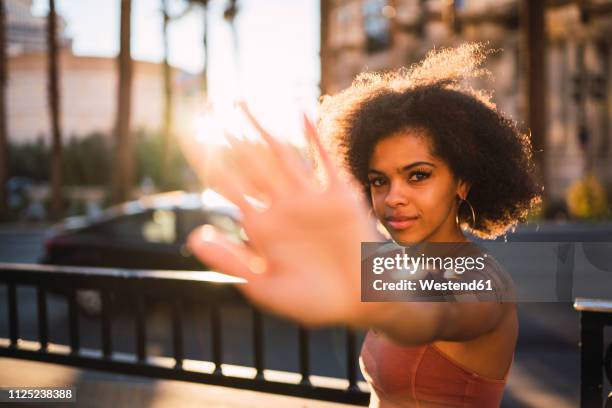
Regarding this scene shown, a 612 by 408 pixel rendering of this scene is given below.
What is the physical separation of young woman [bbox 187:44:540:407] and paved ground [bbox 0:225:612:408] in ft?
5.94

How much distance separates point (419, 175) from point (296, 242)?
0.67 m

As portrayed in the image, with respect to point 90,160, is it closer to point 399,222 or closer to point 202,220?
point 202,220

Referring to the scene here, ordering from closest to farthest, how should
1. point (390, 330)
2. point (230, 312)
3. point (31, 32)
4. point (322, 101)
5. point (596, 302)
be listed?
point (390, 330) → point (322, 101) → point (596, 302) → point (230, 312) → point (31, 32)

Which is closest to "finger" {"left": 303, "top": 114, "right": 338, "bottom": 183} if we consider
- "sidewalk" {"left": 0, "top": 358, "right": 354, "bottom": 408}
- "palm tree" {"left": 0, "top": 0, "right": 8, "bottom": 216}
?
Answer: "sidewalk" {"left": 0, "top": 358, "right": 354, "bottom": 408}

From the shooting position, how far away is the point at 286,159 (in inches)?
33.1

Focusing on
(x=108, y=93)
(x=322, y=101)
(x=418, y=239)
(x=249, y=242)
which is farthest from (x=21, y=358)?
(x=108, y=93)

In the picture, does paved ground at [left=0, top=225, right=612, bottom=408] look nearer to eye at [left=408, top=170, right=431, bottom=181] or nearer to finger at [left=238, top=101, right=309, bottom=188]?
eye at [left=408, top=170, right=431, bottom=181]

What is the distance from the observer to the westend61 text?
1.00 m

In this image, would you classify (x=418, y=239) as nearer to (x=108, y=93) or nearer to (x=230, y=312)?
(x=230, y=312)

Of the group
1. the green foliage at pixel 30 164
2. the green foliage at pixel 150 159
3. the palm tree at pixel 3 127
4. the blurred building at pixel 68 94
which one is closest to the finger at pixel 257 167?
the palm tree at pixel 3 127

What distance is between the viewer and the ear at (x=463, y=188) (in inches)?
61.0

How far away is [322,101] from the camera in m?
1.79

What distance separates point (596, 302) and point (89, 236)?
685cm

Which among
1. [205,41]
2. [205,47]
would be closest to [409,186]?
[205,47]
